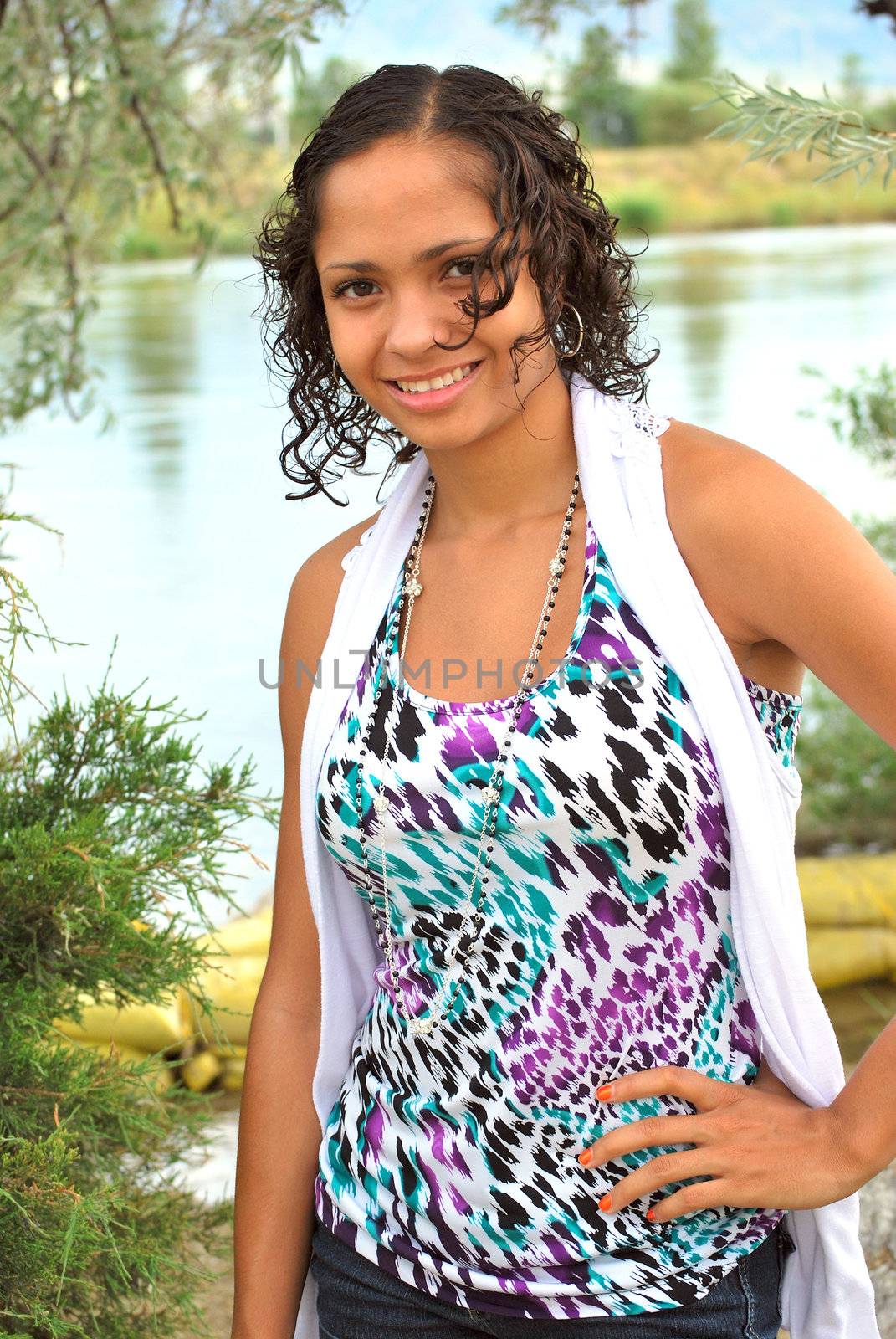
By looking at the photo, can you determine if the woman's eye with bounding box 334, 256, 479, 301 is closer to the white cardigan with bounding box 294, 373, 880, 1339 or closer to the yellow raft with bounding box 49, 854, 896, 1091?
the white cardigan with bounding box 294, 373, 880, 1339

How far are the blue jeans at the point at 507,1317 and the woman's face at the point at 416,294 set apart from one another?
29.5 inches

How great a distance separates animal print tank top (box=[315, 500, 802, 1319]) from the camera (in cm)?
118

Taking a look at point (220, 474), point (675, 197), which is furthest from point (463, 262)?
point (675, 197)

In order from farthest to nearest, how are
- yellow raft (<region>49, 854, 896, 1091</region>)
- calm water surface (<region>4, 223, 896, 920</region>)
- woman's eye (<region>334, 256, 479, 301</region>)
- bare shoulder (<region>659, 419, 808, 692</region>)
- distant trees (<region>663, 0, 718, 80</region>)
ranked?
1. distant trees (<region>663, 0, 718, 80</region>)
2. calm water surface (<region>4, 223, 896, 920</region>)
3. yellow raft (<region>49, 854, 896, 1091</region>)
4. woman's eye (<region>334, 256, 479, 301</region>)
5. bare shoulder (<region>659, 419, 808, 692</region>)

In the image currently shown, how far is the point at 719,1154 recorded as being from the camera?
1.20 m

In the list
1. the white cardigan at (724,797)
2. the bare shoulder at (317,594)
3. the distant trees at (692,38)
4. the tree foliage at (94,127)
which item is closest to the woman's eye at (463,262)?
the white cardigan at (724,797)

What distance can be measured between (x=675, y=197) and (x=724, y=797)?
9102mm

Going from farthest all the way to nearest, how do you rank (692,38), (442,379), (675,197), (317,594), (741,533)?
(675,197) → (692,38) → (317,594) → (442,379) → (741,533)

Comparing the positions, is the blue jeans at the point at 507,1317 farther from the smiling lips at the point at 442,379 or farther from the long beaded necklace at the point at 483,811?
the smiling lips at the point at 442,379

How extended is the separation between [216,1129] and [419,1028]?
1.84 meters

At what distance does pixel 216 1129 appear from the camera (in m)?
2.97

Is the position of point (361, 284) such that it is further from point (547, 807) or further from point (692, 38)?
point (692, 38)

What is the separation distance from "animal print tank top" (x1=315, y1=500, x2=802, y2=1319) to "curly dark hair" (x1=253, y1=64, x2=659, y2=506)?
0.26 meters

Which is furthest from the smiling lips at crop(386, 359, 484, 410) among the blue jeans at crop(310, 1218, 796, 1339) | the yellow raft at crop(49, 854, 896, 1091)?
the yellow raft at crop(49, 854, 896, 1091)
